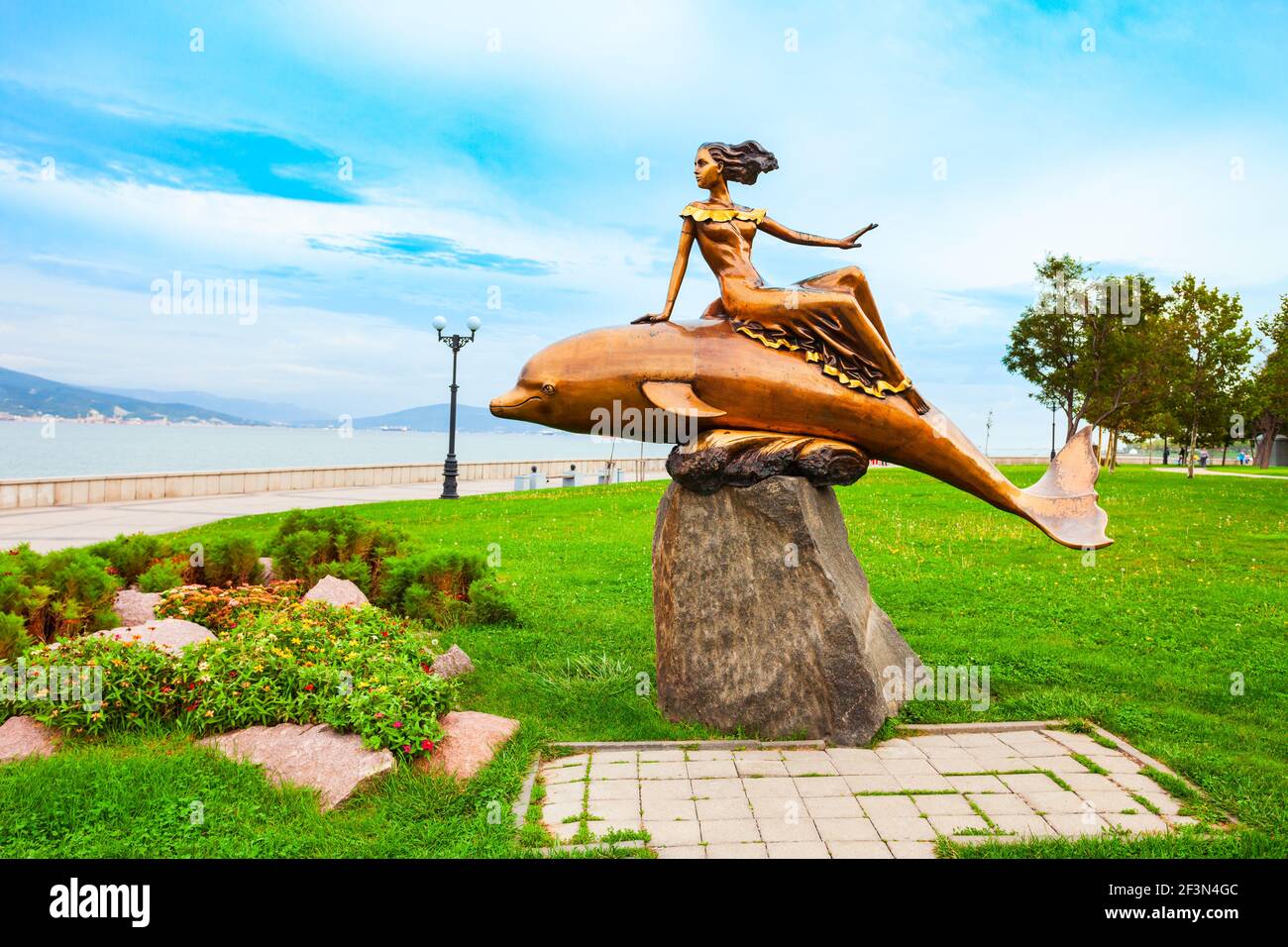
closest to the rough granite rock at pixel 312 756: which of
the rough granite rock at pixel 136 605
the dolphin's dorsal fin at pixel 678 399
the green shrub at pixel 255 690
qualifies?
the green shrub at pixel 255 690

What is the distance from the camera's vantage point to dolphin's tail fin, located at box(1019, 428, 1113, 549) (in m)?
7.07

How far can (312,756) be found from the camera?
18.1 feet

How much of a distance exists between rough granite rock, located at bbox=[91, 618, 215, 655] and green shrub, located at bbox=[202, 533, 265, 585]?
9.41 feet

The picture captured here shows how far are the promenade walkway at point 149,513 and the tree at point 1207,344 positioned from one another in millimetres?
25392

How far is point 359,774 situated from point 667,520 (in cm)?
288

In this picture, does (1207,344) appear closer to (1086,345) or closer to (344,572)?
(1086,345)

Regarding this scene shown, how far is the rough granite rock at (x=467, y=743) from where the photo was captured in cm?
568

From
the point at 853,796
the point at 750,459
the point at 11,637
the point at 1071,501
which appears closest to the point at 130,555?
the point at 11,637

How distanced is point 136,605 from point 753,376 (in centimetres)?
669

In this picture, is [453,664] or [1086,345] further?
[1086,345]

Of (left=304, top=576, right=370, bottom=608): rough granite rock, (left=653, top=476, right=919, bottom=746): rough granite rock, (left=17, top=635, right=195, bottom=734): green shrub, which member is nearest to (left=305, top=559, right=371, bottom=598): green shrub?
(left=304, top=576, right=370, bottom=608): rough granite rock

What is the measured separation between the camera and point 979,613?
35.8 ft
